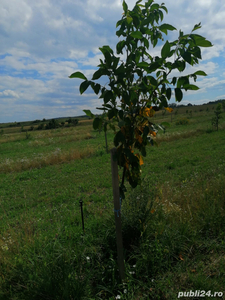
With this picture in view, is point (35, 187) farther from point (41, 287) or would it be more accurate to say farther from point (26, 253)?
point (41, 287)

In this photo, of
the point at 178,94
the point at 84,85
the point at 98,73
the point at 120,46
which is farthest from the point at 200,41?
the point at 84,85

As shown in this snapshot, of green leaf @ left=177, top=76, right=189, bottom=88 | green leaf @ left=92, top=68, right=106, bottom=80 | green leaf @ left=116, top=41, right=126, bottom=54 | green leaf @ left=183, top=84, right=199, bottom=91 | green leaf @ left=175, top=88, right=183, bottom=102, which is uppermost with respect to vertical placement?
green leaf @ left=116, top=41, right=126, bottom=54

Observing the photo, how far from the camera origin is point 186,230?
247 cm

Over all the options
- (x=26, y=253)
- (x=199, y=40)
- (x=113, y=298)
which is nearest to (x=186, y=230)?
(x=113, y=298)

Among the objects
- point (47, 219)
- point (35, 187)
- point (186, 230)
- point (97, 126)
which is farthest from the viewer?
point (35, 187)

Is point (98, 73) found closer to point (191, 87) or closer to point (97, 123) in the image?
point (97, 123)

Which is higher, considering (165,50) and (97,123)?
(165,50)

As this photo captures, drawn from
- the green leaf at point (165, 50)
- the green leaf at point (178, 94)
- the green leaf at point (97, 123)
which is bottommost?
the green leaf at point (97, 123)

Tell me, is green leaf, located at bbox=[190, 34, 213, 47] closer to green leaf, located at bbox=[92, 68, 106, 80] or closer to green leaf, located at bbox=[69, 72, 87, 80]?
green leaf, located at bbox=[92, 68, 106, 80]

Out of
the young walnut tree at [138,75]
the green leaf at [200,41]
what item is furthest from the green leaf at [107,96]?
the green leaf at [200,41]

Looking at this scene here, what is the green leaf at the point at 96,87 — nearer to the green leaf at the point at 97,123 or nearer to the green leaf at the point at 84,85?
the green leaf at the point at 84,85

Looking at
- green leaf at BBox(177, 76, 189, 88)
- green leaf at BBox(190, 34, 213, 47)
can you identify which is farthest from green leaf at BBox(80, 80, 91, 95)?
green leaf at BBox(190, 34, 213, 47)

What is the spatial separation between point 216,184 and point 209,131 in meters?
13.5

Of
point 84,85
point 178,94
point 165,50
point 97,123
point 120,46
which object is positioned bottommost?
point 97,123
